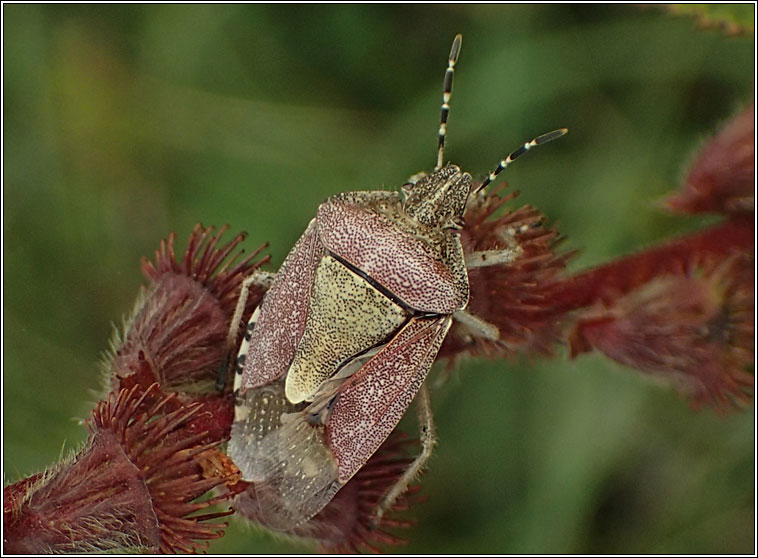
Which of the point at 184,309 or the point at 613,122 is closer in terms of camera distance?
the point at 184,309

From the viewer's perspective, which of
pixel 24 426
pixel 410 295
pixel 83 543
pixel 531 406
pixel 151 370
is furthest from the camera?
pixel 531 406

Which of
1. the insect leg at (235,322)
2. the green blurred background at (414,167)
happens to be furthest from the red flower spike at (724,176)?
the insect leg at (235,322)

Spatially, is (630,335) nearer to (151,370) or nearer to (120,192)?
(151,370)

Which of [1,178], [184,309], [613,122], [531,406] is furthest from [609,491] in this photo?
[1,178]

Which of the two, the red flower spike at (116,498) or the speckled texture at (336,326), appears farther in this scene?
the speckled texture at (336,326)

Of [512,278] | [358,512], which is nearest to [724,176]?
[512,278]

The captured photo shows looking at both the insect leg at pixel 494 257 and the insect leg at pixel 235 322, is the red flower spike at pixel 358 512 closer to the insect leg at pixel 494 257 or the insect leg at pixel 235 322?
the insect leg at pixel 235 322
